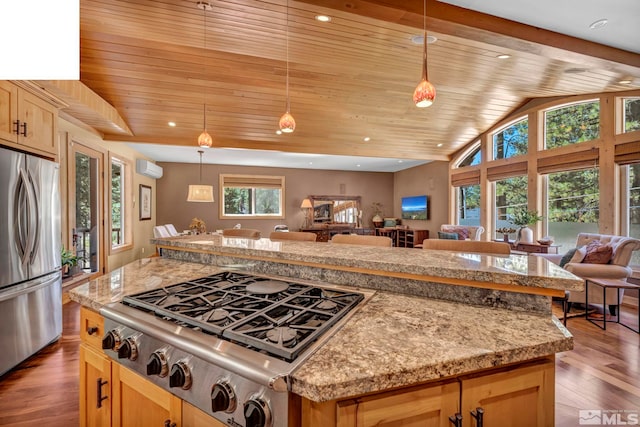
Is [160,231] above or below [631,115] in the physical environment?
below

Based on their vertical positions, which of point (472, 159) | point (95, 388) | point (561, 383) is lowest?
point (561, 383)

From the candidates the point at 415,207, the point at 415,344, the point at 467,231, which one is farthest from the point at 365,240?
the point at 415,207

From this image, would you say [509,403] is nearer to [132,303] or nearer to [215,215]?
[132,303]

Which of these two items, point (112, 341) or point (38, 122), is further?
point (38, 122)

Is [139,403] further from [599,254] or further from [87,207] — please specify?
[87,207]

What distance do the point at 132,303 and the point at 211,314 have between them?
0.38 meters

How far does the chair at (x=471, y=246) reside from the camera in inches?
62.5

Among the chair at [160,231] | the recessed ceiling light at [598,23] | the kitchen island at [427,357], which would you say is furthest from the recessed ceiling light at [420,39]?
the chair at [160,231]

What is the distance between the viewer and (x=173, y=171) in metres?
7.82

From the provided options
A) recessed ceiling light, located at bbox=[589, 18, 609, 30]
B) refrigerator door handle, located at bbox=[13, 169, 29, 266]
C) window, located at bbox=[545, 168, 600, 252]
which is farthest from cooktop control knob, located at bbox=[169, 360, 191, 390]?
window, located at bbox=[545, 168, 600, 252]

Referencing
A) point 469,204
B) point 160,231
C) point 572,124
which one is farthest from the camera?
point 469,204

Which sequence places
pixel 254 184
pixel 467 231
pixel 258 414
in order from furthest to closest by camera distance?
pixel 254 184
pixel 467 231
pixel 258 414

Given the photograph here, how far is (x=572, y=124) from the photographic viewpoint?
4.79 metres

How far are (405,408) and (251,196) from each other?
802cm
